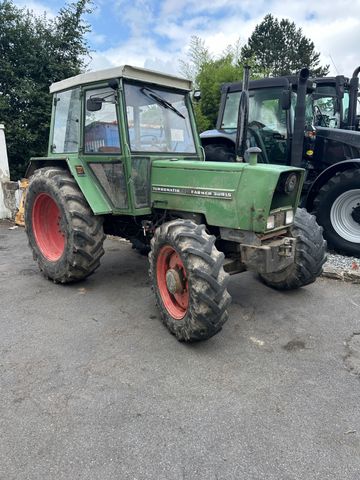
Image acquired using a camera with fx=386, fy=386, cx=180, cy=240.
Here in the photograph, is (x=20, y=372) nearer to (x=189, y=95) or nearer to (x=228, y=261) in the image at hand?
(x=228, y=261)

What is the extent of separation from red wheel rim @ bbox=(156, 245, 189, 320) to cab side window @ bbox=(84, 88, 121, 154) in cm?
119

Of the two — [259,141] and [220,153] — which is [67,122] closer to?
[220,153]

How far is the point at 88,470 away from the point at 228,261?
6.58 feet

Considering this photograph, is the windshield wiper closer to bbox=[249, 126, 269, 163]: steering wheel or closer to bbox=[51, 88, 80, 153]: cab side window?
bbox=[51, 88, 80, 153]: cab side window

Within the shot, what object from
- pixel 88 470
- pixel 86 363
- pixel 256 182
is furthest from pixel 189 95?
pixel 88 470

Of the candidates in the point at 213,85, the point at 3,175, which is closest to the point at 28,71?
the point at 3,175

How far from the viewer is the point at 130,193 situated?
381 cm

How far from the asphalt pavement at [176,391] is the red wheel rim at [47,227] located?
809 millimetres

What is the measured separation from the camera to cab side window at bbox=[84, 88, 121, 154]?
3719mm

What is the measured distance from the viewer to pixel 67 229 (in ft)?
13.4

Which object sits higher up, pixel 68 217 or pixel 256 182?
pixel 256 182

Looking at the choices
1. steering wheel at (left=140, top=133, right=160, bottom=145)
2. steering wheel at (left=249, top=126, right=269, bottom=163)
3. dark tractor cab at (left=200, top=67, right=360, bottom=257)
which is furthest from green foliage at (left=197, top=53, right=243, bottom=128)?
steering wheel at (left=140, top=133, right=160, bottom=145)

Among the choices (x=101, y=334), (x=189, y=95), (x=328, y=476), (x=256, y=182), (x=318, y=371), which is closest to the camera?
(x=328, y=476)

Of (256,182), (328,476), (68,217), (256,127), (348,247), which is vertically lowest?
(328,476)
